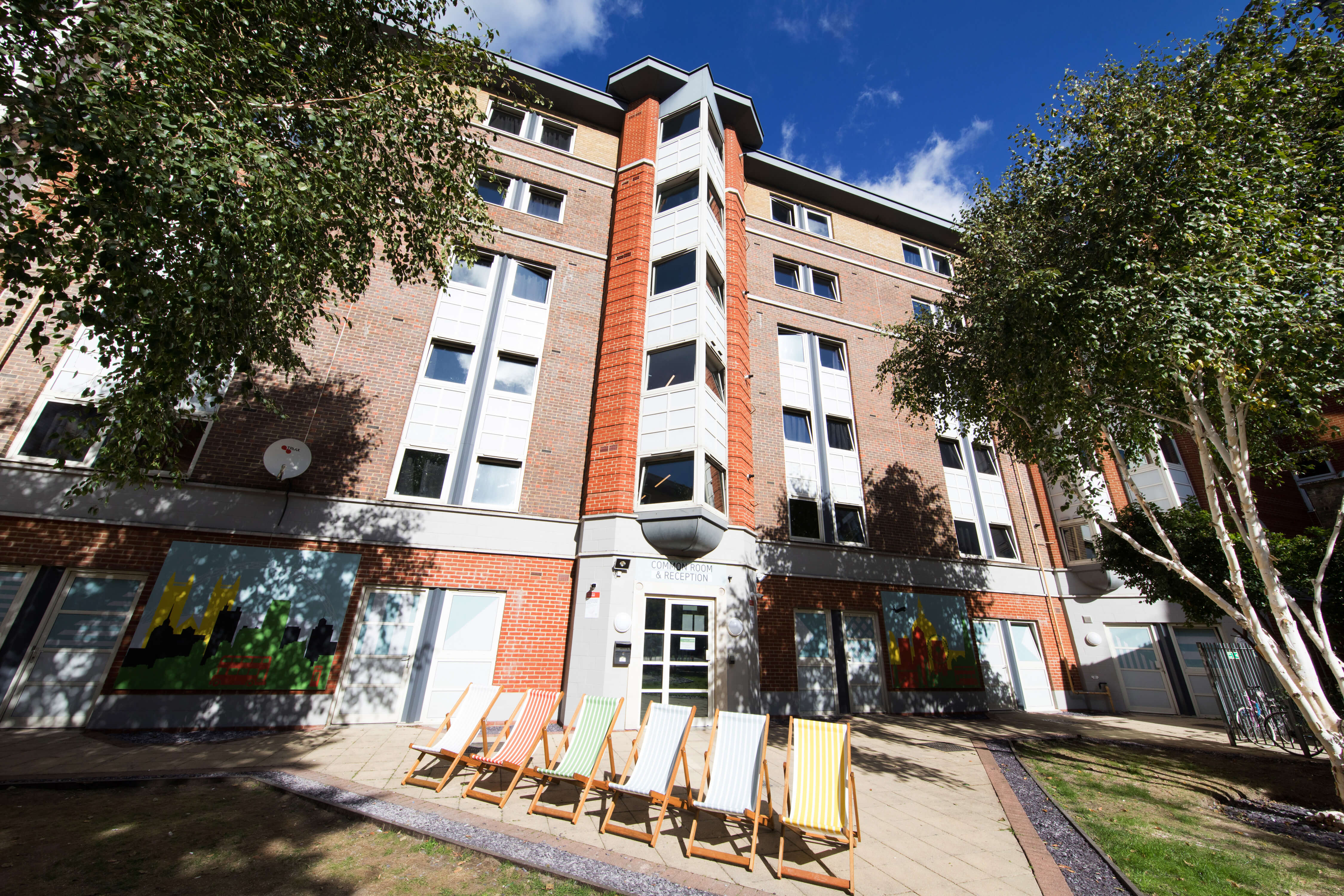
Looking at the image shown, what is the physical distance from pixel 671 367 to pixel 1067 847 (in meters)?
10.1

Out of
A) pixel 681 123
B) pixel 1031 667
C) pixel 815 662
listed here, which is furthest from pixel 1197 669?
pixel 681 123

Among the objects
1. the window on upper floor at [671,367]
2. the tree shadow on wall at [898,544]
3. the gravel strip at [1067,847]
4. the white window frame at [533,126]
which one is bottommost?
the gravel strip at [1067,847]

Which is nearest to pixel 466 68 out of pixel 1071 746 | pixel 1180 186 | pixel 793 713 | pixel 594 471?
pixel 594 471

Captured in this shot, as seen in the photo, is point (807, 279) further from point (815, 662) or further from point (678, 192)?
point (815, 662)

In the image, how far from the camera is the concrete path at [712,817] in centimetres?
442

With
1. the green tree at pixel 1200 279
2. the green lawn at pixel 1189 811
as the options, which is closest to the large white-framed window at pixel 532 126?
the green tree at pixel 1200 279

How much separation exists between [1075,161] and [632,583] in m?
11.2

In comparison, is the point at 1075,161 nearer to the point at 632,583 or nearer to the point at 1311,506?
the point at 632,583

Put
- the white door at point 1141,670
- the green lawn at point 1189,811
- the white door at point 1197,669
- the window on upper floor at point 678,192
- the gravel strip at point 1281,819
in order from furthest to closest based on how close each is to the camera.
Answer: the white door at point 1141,670 < the window on upper floor at point 678,192 < the white door at point 1197,669 < the gravel strip at point 1281,819 < the green lawn at point 1189,811

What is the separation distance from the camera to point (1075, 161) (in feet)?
29.0

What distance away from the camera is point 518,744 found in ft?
20.1

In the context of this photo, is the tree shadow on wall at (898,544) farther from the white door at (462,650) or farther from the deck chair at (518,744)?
the deck chair at (518,744)

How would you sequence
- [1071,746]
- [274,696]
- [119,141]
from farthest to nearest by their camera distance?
[1071,746] → [274,696] → [119,141]

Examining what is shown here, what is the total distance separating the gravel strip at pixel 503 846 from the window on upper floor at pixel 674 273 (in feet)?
37.4
